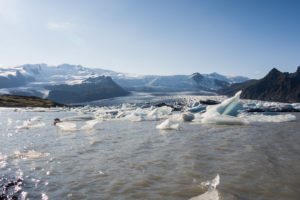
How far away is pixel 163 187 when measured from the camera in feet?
11.7

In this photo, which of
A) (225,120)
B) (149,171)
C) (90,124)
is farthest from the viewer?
(225,120)

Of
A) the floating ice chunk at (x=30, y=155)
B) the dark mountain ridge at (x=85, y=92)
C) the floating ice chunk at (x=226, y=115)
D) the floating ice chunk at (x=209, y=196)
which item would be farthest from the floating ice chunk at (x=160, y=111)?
the dark mountain ridge at (x=85, y=92)

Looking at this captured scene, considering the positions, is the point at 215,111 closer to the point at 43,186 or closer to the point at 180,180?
the point at 180,180

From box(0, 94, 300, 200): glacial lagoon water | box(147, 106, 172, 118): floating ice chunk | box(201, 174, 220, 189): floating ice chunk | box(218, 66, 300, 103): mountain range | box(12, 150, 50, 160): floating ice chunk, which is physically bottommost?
box(147, 106, 172, 118): floating ice chunk

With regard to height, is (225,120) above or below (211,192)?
below

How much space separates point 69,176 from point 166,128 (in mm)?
7939

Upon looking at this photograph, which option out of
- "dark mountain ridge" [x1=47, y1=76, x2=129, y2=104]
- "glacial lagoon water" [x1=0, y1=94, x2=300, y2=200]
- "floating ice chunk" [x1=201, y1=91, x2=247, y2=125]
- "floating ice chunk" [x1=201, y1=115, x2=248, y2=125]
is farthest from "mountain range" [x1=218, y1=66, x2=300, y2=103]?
"glacial lagoon water" [x1=0, y1=94, x2=300, y2=200]

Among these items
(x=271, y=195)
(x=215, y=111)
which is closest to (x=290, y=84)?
(x=215, y=111)

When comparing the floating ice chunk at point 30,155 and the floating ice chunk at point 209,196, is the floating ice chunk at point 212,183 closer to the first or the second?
the floating ice chunk at point 209,196

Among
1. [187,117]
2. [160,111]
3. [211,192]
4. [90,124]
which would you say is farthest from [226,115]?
[211,192]

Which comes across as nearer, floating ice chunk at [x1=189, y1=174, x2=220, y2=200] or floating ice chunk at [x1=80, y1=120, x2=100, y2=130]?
floating ice chunk at [x1=189, y1=174, x2=220, y2=200]

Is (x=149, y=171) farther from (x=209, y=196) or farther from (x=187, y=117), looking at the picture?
(x=187, y=117)

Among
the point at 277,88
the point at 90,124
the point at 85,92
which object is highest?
the point at 277,88

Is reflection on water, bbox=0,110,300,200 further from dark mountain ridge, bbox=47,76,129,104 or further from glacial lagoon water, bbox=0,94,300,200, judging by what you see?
dark mountain ridge, bbox=47,76,129,104
